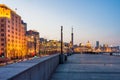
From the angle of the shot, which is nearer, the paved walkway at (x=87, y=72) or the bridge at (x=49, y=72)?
the bridge at (x=49, y=72)

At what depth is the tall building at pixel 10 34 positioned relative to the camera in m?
134

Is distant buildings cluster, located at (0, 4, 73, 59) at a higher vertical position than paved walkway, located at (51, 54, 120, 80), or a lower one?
higher

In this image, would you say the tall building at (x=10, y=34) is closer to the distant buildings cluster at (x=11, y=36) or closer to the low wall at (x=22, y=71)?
the distant buildings cluster at (x=11, y=36)

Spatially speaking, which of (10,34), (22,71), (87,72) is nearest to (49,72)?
(87,72)

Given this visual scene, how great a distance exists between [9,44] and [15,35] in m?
15.5

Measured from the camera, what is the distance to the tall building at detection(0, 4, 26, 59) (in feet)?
438

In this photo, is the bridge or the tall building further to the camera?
the tall building

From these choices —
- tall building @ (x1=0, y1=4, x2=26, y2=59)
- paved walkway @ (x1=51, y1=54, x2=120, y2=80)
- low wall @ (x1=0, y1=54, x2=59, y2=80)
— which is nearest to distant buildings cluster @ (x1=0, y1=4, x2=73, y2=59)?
tall building @ (x1=0, y1=4, x2=26, y2=59)

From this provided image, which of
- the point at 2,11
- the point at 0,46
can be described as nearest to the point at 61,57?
the point at 0,46

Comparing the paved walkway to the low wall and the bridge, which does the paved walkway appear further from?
the low wall

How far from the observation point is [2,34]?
134250mm

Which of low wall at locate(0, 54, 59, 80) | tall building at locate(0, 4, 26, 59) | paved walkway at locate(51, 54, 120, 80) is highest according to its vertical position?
tall building at locate(0, 4, 26, 59)

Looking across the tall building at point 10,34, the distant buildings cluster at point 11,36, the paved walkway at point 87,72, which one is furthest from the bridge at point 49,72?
the tall building at point 10,34

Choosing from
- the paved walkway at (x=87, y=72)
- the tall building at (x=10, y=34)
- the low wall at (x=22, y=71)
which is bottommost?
the paved walkway at (x=87, y=72)
